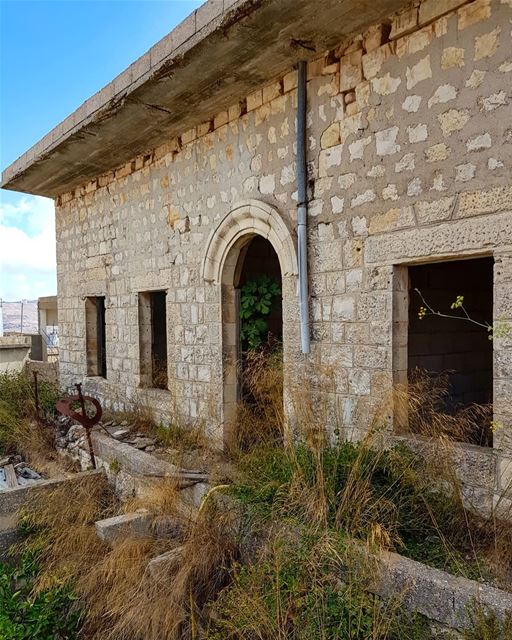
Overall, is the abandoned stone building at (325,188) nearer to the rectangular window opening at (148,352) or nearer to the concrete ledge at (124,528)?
the rectangular window opening at (148,352)

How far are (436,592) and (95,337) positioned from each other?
7534 millimetres

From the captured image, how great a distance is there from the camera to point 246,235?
17.8ft

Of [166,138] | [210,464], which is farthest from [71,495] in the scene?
[166,138]

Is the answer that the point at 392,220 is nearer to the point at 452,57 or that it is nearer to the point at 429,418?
the point at 452,57

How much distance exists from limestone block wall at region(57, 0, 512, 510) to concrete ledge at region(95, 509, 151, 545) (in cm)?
160

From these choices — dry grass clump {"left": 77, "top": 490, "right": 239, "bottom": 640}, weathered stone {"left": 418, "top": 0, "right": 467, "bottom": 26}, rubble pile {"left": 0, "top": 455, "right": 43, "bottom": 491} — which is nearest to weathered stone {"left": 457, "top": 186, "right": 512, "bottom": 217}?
weathered stone {"left": 418, "top": 0, "right": 467, "bottom": 26}

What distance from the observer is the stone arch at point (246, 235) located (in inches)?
187

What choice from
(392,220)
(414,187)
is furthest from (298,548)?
(414,187)

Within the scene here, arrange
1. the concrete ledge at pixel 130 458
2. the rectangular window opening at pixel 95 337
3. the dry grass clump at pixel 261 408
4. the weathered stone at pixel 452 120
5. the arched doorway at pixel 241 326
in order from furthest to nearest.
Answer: the rectangular window opening at pixel 95 337 → the arched doorway at pixel 241 326 → the concrete ledge at pixel 130 458 → the dry grass clump at pixel 261 408 → the weathered stone at pixel 452 120

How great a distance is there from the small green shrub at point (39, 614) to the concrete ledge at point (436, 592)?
88.0 inches

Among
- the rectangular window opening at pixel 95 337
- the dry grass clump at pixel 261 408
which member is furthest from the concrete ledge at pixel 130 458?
the rectangular window opening at pixel 95 337

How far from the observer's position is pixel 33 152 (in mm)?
7484

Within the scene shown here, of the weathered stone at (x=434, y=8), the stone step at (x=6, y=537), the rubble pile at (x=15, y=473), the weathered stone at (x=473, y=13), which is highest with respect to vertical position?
the weathered stone at (x=434, y=8)

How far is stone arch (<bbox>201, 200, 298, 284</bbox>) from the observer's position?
4762mm
